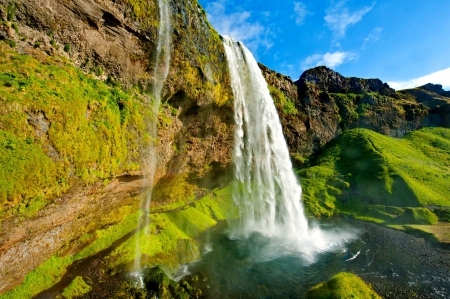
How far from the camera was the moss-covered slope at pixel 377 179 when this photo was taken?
3236cm

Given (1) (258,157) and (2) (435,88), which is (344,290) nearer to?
(1) (258,157)

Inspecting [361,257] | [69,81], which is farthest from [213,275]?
[69,81]

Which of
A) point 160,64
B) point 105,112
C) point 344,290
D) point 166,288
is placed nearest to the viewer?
point 344,290

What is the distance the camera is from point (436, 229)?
85.1 feet

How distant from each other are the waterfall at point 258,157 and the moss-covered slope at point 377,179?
7.59 meters

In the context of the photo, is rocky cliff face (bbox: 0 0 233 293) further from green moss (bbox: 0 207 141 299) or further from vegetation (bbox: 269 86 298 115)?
vegetation (bbox: 269 86 298 115)

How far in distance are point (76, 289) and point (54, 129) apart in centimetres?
856

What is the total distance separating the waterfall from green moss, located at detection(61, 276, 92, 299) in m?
15.7

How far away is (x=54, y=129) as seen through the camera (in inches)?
480

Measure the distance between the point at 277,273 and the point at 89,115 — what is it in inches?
627

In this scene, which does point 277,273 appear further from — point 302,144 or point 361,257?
point 302,144

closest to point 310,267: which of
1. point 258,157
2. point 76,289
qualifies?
point 258,157

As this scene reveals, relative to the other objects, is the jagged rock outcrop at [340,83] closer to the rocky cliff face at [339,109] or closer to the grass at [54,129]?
the rocky cliff face at [339,109]

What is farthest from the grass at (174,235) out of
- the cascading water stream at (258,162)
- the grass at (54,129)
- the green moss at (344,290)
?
the green moss at (344,290)
